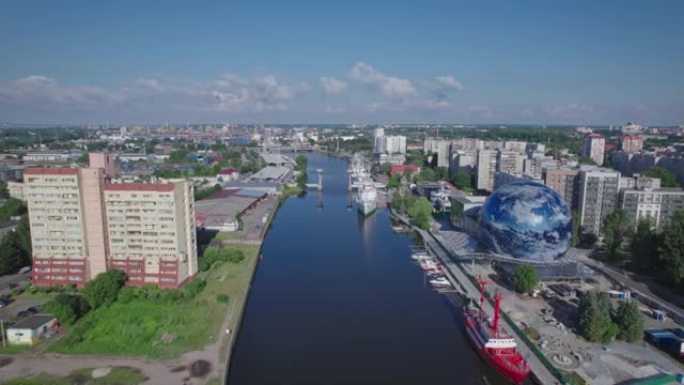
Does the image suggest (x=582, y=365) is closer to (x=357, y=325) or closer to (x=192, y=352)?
(x=357, y=325)

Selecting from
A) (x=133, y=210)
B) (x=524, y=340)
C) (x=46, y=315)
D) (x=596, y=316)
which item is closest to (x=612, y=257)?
(x=596, y=316)

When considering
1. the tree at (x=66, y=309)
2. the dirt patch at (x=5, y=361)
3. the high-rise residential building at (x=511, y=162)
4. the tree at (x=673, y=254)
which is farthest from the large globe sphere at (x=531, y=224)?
the high-rise residential building at (x=511, y=162)

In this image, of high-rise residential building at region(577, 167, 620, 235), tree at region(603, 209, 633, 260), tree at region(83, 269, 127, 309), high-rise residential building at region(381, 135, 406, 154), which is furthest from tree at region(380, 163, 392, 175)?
tree at region(83, 269, 127, 309)

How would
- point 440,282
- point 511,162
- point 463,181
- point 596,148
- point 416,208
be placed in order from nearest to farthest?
1. point 440,282
2. point 416,208
3. point 511,162
4. point 463,181
5. point 596,148

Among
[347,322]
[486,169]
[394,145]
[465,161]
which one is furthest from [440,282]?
[394,145]

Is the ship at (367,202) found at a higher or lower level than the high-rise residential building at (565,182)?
lower

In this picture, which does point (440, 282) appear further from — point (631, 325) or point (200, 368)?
point (200, 368)

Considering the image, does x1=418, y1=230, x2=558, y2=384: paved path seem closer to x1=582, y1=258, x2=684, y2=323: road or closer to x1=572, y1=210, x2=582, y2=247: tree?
x1=582, y1=258, x2=684, y2=323: road

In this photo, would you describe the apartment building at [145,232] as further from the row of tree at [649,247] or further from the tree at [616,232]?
the tree at [616,232]
